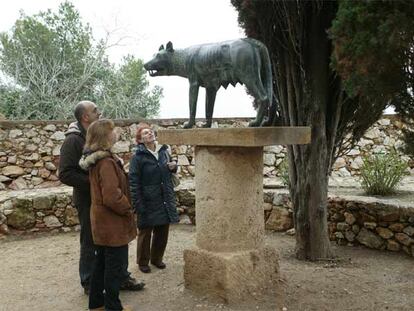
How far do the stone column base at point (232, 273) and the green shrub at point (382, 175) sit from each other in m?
3.21

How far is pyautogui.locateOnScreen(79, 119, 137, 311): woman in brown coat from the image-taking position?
10.7 ft

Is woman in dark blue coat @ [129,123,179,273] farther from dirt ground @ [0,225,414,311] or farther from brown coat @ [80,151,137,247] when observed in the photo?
brown coat @ [80,151,137,247]

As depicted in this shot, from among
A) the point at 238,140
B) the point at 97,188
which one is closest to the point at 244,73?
the point at 238,140

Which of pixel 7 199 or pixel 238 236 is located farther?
pixel 7 199

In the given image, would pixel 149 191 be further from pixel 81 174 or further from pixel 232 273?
pixel 232 273

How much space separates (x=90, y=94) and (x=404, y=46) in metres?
12.1

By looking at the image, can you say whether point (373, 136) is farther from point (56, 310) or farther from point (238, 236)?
point (56, 310)

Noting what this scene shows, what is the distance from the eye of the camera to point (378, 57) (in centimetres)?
256

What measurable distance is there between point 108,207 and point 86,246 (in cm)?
81

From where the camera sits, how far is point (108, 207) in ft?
10.8

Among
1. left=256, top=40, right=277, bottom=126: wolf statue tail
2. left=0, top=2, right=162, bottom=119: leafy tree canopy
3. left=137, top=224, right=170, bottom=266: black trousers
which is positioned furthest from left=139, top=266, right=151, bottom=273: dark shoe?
left=0, top=2, right=162, bottom=119: leafy tree canopy

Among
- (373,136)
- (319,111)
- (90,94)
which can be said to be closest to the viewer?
A: (319,111)

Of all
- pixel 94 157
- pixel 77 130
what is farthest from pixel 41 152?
pixel 94 157

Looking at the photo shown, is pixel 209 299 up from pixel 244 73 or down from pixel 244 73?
down
